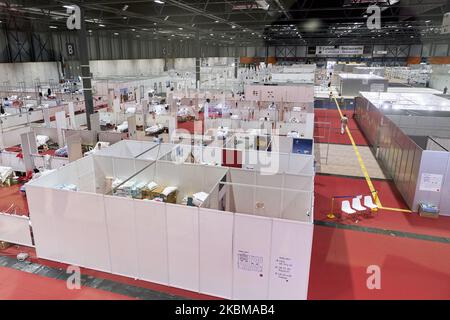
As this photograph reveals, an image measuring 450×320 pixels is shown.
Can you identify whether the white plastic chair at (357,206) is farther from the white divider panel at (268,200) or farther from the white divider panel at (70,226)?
the white divider panel at (70,226)

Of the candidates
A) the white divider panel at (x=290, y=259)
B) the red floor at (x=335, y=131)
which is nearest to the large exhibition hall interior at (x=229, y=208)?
the white divider panel at (x=290, y=259)

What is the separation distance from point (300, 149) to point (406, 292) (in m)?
5.72

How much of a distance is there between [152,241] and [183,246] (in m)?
0.68

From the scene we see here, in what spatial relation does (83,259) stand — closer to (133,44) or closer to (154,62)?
(133,44)

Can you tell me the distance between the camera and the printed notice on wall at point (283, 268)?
5910mm

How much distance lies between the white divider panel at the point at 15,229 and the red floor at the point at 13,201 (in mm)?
1584

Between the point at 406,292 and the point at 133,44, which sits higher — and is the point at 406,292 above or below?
below

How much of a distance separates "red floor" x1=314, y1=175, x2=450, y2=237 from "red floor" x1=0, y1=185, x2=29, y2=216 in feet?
29.9

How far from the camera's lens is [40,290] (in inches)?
262

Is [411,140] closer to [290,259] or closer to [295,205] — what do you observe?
[295,205]

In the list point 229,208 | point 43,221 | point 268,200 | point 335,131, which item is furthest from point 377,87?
point 43,221

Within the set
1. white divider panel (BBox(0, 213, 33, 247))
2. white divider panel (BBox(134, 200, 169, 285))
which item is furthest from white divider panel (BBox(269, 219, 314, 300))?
white divider panel (BBox(0, 213, 33, 247))
